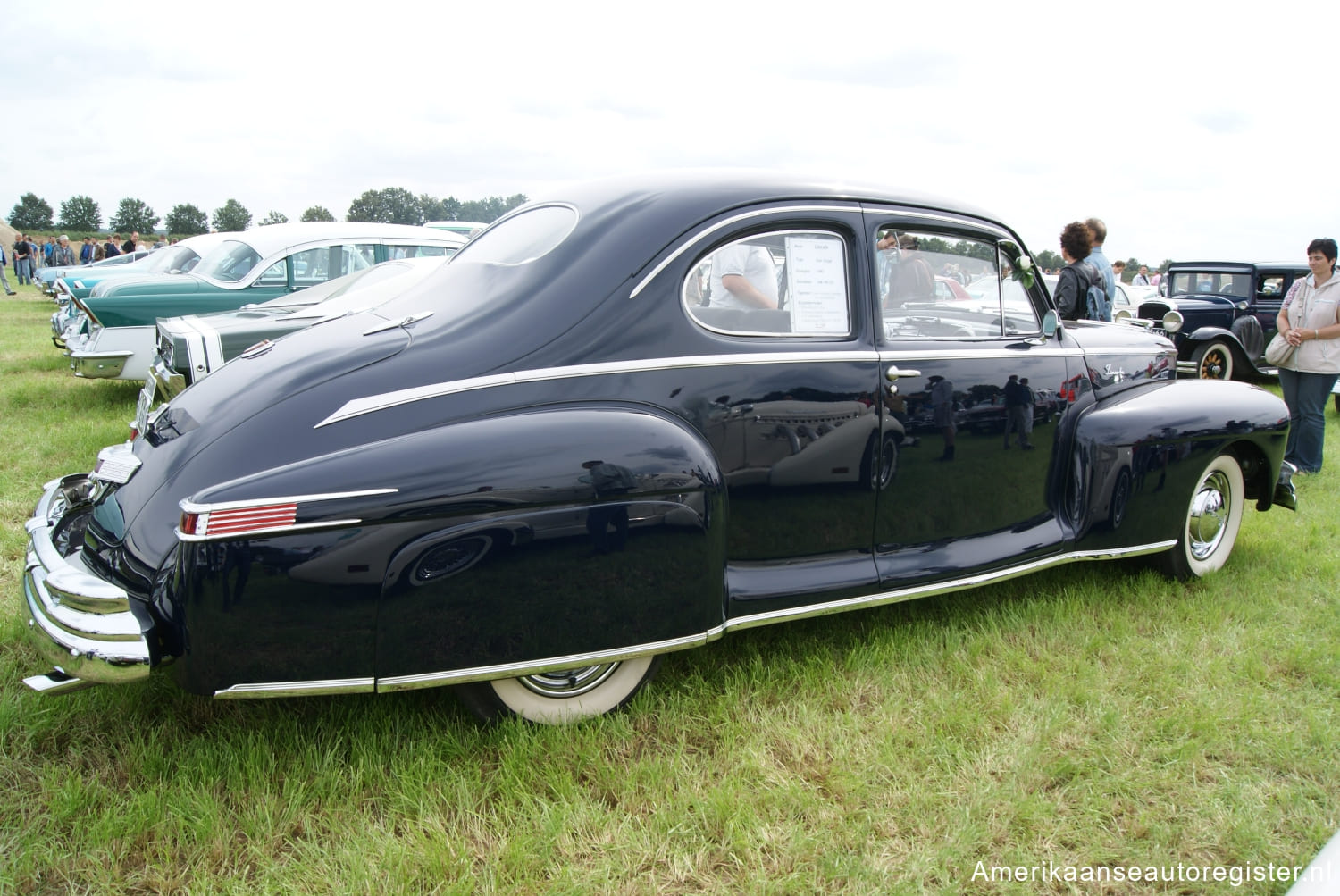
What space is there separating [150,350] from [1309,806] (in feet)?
27.0

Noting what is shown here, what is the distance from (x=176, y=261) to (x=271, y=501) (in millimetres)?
9468

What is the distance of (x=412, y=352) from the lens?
2422 millimetres

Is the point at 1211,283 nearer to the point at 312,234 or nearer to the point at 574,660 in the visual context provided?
the point at 312,234

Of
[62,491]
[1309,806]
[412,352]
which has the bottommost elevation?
[1309,806]

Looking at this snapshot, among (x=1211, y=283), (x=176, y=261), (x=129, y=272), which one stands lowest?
(x=1211, y=283)

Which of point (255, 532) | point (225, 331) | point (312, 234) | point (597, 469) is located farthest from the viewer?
point (312, 234)

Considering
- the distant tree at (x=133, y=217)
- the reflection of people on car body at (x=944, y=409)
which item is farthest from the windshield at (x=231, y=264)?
the distant tree at (x=133, y=217)

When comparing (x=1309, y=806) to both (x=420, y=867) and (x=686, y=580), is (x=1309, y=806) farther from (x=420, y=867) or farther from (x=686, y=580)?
(x=420, y=867)

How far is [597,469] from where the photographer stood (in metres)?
2.31

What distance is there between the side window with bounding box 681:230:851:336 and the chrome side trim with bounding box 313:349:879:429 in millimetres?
113

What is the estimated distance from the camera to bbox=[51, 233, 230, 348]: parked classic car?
335 inches

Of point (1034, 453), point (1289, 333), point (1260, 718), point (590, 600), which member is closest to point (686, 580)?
point (590, 600)

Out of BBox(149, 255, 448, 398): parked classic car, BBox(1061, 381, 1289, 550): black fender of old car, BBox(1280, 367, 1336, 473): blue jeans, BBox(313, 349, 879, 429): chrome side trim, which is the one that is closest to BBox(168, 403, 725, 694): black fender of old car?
BBox(313, 349, 879, 429): chrome side trim

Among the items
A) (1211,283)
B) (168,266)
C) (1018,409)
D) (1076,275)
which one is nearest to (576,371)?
(1018,409)
